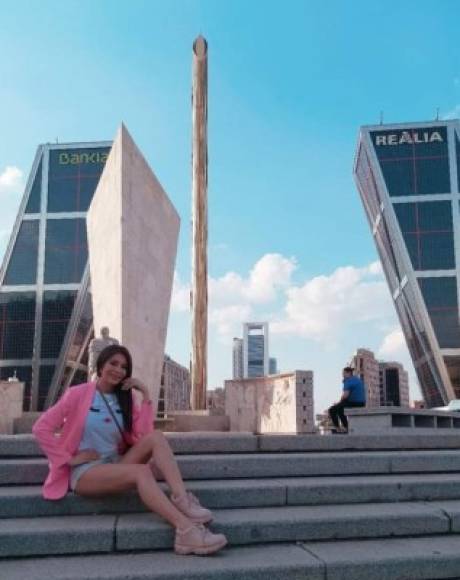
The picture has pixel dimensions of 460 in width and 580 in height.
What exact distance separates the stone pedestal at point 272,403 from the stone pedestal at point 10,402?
10.8 ft

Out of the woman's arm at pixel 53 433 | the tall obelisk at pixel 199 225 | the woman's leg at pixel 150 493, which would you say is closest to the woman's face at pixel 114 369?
the woman's arm at pixel 53 433

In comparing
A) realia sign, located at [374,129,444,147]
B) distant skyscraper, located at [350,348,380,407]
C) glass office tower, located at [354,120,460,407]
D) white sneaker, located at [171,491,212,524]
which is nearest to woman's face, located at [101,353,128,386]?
white sneaker, located at [171,491,212,524]

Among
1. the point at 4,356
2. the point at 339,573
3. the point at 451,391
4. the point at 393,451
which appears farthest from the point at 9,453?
the point at 4,356

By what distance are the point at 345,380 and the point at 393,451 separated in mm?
3836

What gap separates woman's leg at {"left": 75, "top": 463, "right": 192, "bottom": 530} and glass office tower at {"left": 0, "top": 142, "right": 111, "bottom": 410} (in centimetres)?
4819

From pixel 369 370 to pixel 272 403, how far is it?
58978 millimetres

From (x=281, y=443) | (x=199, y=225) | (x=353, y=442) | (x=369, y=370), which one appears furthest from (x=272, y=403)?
(x=369, y=370)

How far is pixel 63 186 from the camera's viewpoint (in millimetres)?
52875

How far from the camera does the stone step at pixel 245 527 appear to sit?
8.51ft

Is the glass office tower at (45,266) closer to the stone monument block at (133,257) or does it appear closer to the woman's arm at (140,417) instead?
the stone monument block at (133,257)

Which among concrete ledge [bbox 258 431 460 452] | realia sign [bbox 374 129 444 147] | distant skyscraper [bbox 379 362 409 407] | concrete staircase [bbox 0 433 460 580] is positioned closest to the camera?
concrete staircase [bbox 0 433 460 580]

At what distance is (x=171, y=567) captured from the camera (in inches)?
94.0

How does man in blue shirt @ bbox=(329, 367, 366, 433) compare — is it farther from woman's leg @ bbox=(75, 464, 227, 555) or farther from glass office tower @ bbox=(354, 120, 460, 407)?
glass office tower @ bbox=(354, 120, 460, 407)

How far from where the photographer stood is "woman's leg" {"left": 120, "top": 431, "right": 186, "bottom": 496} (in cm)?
268
